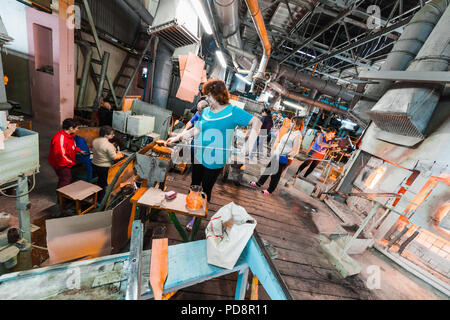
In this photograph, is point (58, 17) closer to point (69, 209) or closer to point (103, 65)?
point (103, 65)

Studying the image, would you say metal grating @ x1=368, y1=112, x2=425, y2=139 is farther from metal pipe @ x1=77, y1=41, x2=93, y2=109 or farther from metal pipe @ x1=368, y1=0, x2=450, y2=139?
metal pipe @ x1=77, y1=41, x2=93, y2=109

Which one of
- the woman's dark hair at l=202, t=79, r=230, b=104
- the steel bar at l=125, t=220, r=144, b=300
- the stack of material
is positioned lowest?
the steel bar at l=125, t=220, r=144, b=300

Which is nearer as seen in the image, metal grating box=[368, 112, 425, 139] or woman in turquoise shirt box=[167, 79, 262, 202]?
woman in turquoise shirt box=[167, 79, 262, 202]

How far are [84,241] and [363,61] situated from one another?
1309 cm

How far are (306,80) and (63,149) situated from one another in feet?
36.7

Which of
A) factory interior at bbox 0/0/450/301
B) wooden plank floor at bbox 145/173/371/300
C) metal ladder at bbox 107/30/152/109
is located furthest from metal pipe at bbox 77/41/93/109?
wooden plank floor at bbox 145/173/371/300

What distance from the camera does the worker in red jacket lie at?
337 centimetres

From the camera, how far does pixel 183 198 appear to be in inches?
94.6

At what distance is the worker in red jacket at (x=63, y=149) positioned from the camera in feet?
11.0

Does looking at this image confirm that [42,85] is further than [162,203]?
Yes

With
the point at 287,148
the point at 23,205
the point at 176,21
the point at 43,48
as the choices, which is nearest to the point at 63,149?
the point at 23,205

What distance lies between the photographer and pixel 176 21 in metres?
3.79

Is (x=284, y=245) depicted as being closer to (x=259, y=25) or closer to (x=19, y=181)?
(x=19, y=181)

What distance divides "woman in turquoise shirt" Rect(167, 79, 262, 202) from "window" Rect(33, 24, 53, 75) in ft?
18.9
